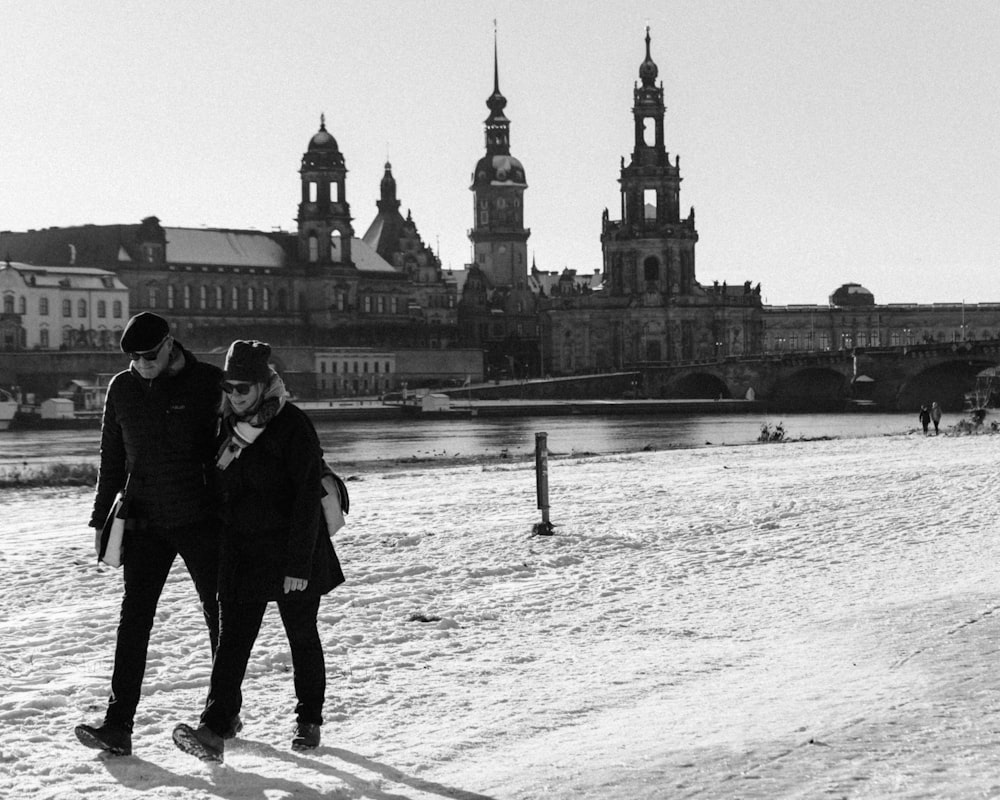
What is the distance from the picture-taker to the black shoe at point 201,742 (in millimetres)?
6215

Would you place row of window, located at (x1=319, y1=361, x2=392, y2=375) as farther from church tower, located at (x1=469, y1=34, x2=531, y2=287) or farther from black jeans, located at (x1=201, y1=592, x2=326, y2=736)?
black jeans, located at (x1=201, y1=592, x2=326, y2=736)

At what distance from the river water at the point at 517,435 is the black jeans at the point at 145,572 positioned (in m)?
34.3

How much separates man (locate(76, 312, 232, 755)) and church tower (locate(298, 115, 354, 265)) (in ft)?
Result: 381

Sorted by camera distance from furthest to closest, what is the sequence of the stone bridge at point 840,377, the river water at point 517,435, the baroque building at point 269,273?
the baroque building at point 269,273 < the stone bridge at point 840,377 < the river water at point 517,435

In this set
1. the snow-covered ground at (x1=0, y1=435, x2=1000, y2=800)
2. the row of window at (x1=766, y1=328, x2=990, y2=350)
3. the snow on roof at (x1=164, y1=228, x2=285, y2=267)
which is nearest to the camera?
the snow-covered ground at (x1=0, y1=435, x2=1000, y2=800)

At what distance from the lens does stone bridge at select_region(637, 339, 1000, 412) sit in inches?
3999

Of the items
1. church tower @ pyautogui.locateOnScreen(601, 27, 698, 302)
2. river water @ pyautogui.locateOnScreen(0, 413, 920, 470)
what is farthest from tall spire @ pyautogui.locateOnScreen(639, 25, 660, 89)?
river water @ pyautogui.locateOnScreen(0, 413, 920, 470)

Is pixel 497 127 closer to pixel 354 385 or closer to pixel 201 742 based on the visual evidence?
pixel 354 385

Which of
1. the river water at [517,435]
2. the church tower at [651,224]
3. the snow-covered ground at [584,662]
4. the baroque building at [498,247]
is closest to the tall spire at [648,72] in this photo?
the church tower at [651,224]

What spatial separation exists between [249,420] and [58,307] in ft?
327

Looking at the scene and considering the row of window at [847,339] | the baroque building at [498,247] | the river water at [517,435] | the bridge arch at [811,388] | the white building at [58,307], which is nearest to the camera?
the river water at [517,435]

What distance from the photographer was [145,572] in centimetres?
665

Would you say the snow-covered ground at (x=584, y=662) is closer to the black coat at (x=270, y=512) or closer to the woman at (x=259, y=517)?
the woman at (x=259, y=517)

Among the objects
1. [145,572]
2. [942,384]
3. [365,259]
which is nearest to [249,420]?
[145,572]
